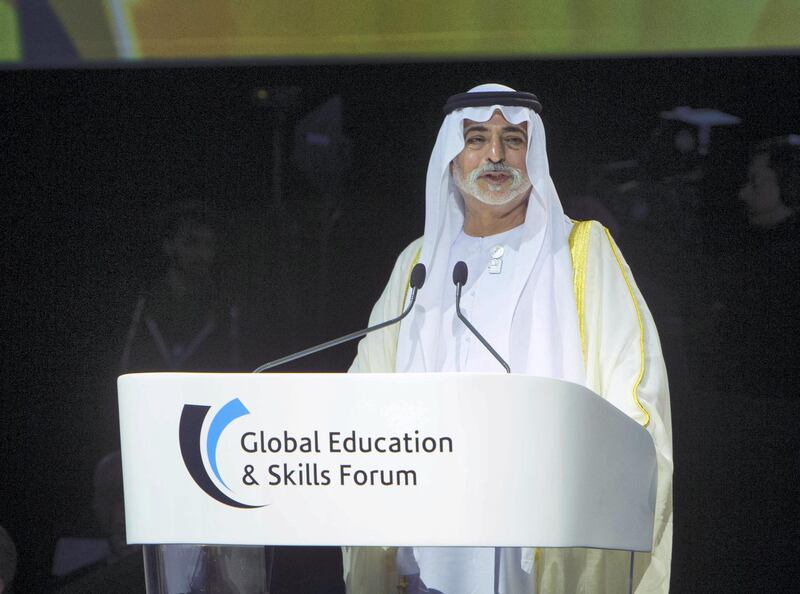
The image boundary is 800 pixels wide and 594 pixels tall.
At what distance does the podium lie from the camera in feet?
6.64

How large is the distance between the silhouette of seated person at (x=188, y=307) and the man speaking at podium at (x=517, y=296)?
85cm

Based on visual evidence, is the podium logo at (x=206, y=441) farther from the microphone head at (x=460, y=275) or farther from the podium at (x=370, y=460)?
the microphone head at (x=460, y=275)

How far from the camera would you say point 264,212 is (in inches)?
154

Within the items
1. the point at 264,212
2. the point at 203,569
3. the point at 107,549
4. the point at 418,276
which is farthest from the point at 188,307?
the point at 203,569

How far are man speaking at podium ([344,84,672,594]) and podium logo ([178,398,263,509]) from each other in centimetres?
42

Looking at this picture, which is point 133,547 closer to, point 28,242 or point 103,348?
point 103,348

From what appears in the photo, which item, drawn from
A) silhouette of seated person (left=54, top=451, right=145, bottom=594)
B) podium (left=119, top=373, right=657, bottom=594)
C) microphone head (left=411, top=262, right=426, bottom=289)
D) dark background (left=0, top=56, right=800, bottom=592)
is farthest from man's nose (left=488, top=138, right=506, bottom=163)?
silhouette of seated person (left=54, top=451, right=145, bottom=594)

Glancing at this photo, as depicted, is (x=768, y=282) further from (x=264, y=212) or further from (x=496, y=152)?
(x=264, y=212)

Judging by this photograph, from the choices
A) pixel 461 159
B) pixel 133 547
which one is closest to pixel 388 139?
pixel 461 159

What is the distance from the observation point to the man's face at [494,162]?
124 inches

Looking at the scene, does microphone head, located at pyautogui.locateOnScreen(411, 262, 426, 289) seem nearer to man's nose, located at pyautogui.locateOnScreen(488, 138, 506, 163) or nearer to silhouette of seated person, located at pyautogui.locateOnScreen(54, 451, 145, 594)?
man's nose, located at pyautogui.locateOnScreen(488, 138, 506, 163)

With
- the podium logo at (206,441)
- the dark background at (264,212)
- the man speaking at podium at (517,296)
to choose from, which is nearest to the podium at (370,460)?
the podium logo at (206,441)

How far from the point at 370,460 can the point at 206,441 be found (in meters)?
0.33

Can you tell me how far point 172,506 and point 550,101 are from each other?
215cm
